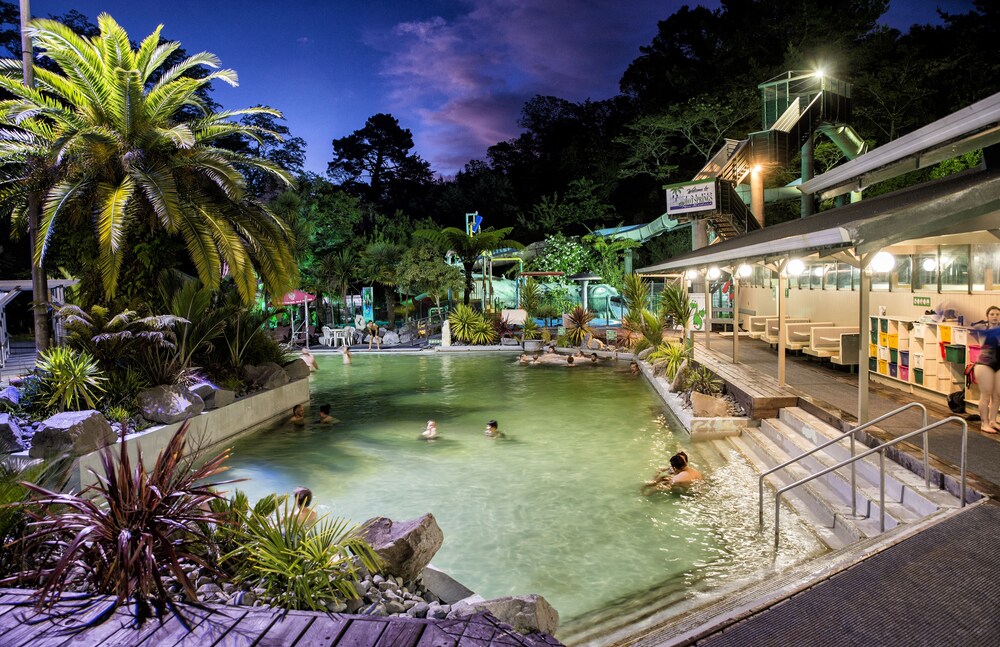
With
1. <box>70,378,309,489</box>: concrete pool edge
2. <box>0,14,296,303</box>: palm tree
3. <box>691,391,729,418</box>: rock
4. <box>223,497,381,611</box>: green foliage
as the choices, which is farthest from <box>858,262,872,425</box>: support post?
<box>0,14,296,303</box>: palm tree

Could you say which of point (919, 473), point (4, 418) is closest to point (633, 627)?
point (919, 473)

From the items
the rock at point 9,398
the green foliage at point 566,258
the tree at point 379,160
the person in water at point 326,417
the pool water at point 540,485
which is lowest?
the pool water at point 540,485

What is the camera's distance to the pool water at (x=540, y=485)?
19.4ft

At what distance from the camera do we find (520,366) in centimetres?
2028

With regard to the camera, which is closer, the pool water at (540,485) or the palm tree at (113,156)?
the pool water at (540,485)

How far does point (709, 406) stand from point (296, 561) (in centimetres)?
814

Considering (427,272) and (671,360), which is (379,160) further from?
(671,360)

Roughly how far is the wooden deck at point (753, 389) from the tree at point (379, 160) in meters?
44.5

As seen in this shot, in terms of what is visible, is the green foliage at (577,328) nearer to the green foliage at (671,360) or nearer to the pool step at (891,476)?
the green foliage at (671,360)

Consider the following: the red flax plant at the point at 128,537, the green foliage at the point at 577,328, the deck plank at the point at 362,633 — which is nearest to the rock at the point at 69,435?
the red flax plant at the point at 128,537

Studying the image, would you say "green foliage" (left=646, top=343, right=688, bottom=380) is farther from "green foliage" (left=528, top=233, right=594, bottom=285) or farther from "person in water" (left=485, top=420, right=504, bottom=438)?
"green foliage" (left=528, top=233, right=594, bottom=285)

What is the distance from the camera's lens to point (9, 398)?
890cm

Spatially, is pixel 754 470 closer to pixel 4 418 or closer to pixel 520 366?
pixel 4 418

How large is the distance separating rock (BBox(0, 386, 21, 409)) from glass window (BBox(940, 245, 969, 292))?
14.0m
